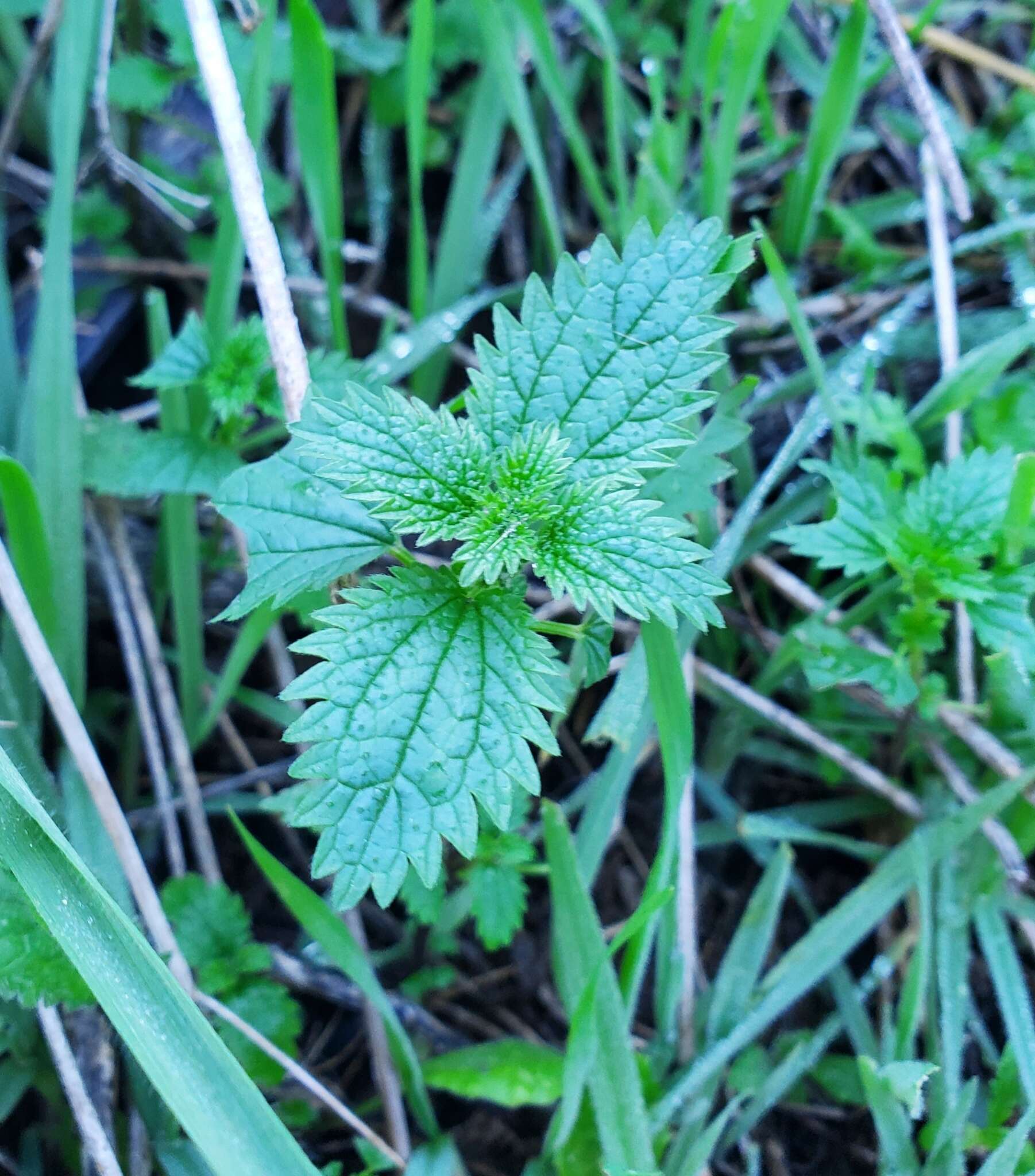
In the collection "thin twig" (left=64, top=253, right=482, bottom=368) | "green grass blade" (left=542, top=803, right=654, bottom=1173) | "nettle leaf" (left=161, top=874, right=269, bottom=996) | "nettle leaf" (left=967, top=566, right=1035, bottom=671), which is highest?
"thin twig" (left=64, top=253, right=482, bottom=368)

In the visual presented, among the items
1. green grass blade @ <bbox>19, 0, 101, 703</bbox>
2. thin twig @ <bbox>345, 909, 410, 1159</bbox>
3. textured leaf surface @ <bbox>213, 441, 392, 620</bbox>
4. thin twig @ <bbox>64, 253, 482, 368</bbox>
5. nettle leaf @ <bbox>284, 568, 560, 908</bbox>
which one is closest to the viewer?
nettle leaf @ <bbox>284, 568, 560, 908</bbox>

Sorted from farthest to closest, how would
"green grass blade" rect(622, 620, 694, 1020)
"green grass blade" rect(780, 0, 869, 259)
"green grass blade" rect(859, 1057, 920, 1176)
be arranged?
"green grass blade" rect(780, 0, 869, 259) < "green grass blade" rect(859, 1057, 920, 1176) < "green grass blade" rect(622, 620, 694, 1020)

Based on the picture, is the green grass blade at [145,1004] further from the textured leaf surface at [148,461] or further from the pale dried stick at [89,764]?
the textured leaf surface at [148,461]

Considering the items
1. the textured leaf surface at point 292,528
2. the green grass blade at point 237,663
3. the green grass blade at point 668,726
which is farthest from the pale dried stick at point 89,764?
the green grass blade at point 668,726

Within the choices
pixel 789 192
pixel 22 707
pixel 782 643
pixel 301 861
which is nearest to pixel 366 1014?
pixel 301 861

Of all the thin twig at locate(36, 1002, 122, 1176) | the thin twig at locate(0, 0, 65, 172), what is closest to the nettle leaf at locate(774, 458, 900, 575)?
the thin twig at locate(36, 1002, 122, 1176)

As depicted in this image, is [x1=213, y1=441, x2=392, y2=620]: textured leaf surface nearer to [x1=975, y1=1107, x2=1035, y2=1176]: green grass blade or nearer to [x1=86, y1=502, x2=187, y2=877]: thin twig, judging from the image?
[x1=86, y1=502, x2=187, y2=877]: thin twig
